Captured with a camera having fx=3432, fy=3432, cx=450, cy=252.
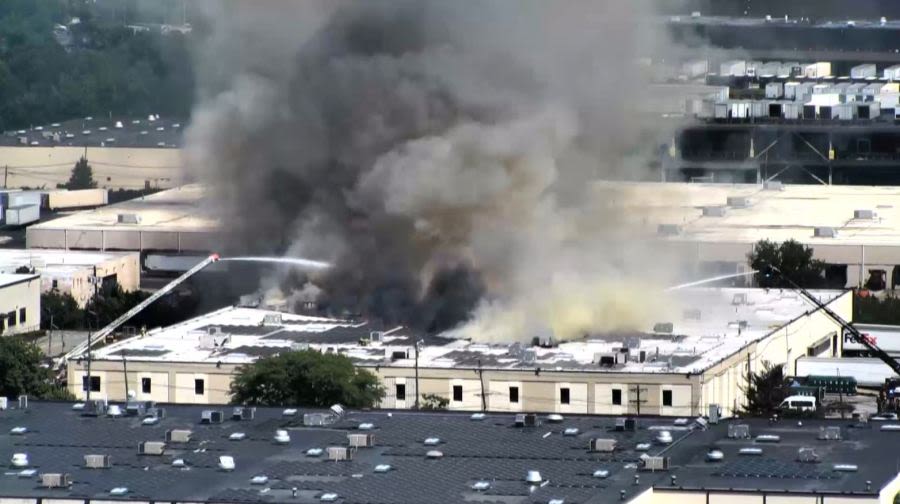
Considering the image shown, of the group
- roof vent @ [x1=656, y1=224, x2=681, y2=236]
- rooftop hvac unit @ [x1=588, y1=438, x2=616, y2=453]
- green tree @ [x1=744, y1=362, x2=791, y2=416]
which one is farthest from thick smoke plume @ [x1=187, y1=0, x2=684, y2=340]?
rooftop hvac unit @ [x1=588, y1=438, x2=616, y2=453]

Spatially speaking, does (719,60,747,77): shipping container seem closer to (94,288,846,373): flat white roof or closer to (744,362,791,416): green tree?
(94,288,846,373): flat white roof

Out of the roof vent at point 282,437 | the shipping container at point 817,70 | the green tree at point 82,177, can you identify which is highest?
the shipping container at point 817,70

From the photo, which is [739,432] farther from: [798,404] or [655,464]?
[798,404]

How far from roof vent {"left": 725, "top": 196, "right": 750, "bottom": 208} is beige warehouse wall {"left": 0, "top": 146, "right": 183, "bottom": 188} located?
1785 cm

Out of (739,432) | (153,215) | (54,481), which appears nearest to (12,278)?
(153,215)

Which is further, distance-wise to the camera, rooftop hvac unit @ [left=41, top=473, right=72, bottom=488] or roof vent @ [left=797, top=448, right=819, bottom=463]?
roof vent @ [left=797, top=448, right=819, bottom=463]

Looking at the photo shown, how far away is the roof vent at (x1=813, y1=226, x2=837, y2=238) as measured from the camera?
2862 inches

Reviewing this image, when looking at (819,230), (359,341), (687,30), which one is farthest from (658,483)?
(687,30)

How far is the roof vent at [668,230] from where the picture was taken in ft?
230

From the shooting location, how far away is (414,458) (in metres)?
40.6

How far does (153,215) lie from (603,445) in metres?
36.8

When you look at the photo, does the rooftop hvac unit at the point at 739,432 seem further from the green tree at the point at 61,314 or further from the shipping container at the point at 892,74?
the shipping container at the point at 892,74

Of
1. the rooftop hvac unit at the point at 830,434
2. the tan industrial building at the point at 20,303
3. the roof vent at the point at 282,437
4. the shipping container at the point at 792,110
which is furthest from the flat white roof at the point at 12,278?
the shipping container at the point at 792,110

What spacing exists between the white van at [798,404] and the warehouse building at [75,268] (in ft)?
62.3
